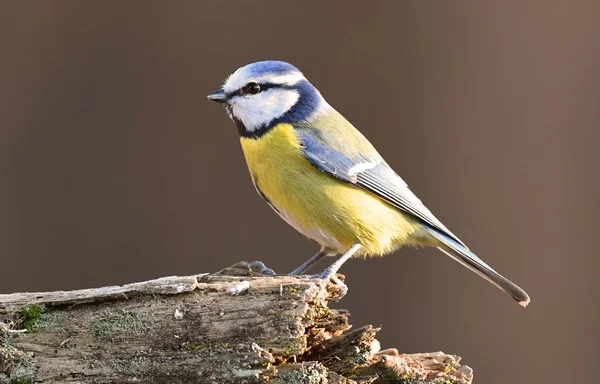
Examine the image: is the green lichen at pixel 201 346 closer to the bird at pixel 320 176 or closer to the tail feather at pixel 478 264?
the bird at pixel 320 176

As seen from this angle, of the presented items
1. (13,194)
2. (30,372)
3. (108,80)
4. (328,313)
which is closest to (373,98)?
(108,80)

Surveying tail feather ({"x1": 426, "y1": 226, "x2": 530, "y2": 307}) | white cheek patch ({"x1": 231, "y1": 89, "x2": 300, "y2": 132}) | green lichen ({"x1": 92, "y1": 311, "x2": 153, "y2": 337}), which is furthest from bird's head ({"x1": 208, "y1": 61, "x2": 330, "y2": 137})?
green lichen ({"x1": 92, "y1": 311, "x2": 153, "y2": 337})

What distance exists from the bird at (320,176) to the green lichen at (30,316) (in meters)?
0.65

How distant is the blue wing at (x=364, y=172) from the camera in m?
1.85

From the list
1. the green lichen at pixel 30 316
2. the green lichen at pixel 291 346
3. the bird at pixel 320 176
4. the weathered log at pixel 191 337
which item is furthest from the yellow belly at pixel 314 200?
the green lichen at pixel 30 316

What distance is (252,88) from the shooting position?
1966mm

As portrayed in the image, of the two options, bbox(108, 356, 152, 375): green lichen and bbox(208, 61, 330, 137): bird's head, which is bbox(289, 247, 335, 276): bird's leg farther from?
bbox(108, 356, 152, 375): green lichen

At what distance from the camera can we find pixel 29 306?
1.45 metres

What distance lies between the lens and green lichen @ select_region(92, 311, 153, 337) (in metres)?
1.40

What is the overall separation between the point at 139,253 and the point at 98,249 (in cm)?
18

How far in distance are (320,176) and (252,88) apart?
0.33 meters

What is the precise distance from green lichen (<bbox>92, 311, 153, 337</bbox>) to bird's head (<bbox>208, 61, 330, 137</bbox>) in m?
0.68

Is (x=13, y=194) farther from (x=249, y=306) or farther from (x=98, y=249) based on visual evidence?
(x=249, y=306)

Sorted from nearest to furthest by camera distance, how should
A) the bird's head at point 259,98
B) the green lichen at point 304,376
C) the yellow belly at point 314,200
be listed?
the green lichen at point 304,376 → the yellow belly at point 314,200 → the bird's head at point 259,98
